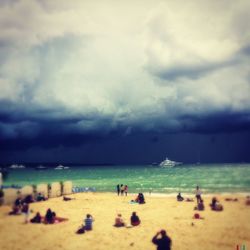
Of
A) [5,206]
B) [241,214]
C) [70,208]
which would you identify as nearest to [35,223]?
[5,206]

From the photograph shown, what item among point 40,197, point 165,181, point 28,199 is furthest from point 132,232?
point 165,181

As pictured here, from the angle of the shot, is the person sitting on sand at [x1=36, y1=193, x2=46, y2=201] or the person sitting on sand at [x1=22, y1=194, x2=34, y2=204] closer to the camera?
the person sitting on sand at [x1=22, y1=194, x2=34, y2=204]

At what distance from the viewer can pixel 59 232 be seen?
Answer: 16.5 m

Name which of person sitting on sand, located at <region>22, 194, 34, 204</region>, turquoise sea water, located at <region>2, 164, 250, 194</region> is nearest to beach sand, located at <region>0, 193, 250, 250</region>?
person sitting on sand, located at <region>22, 194, 34, 204</region>

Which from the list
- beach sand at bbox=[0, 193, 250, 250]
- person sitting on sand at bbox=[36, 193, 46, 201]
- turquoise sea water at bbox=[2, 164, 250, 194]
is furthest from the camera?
turquoise sea water at bbox=[2, 164, 250, 194]

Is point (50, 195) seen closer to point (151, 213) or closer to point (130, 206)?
point (130, 206)

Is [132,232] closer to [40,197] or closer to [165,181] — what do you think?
[40,197]

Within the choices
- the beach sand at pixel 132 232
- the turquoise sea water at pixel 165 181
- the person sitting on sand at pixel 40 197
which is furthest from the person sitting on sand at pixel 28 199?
the turquoise sea water at pixel 165 181

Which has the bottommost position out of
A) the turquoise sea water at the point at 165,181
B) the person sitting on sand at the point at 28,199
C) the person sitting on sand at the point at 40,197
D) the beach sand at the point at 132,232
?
the turquoise sea water at the point at 165,181

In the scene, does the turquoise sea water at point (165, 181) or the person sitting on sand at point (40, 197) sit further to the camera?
the turquoise sea water at point (165, 181)

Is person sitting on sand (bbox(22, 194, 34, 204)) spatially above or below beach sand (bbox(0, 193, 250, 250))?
above

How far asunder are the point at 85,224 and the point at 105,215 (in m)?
4.88

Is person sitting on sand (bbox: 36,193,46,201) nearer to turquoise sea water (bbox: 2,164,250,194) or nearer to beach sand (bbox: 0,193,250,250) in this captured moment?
beach sand (bbox: 0,193,250,250)

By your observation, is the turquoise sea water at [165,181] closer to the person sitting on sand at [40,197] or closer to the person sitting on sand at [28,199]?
the person sitting on sand at [40,197]
